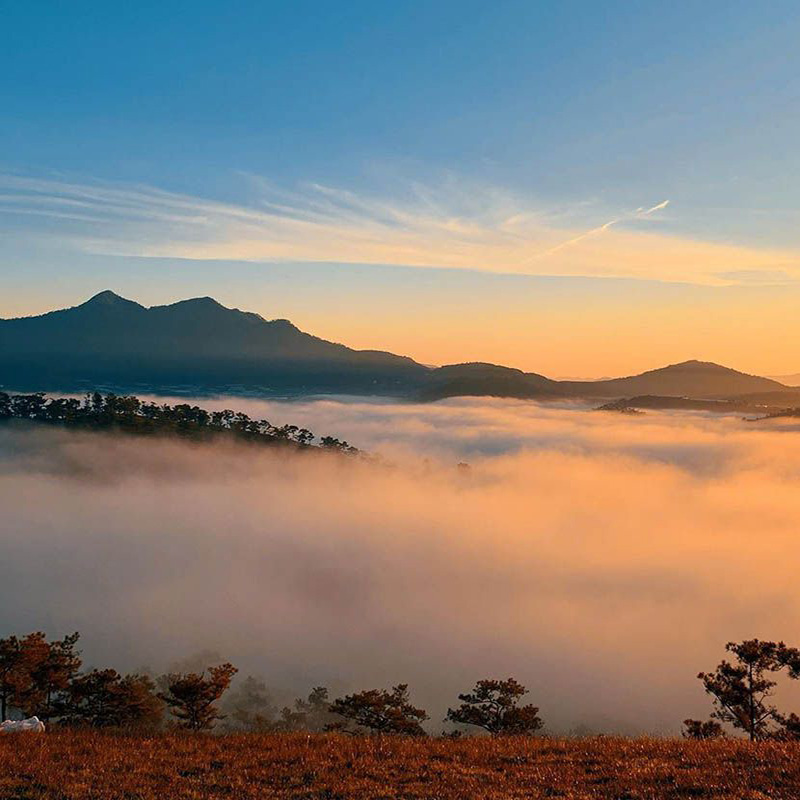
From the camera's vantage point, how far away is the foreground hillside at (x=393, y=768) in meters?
13.3

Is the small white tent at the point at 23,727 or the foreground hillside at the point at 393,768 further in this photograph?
the small white tent at the point at 23,727

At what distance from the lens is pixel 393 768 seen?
1566cm

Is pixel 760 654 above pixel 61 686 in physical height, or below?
above

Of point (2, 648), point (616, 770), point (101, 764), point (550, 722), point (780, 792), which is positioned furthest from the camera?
point (550, 722)

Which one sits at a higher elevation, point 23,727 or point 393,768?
point 393,768

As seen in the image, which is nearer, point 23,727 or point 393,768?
point 393,768

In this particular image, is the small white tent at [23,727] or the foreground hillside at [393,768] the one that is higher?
the foreground hillside at [393,768]

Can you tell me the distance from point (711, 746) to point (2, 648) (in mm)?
48774

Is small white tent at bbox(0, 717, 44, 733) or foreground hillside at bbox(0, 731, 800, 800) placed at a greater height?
foreground hillside at bbox(0, 731, 800, 800)

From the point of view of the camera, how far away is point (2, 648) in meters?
44.0

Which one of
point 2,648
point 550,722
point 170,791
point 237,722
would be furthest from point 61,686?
point 550,722

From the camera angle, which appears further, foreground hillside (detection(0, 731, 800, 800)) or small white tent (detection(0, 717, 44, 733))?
small white tent (detection(0, 717, 44, 733))

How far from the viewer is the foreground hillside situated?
43.7 ft

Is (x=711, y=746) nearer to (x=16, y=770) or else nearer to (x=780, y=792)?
(x=780, y=792)
